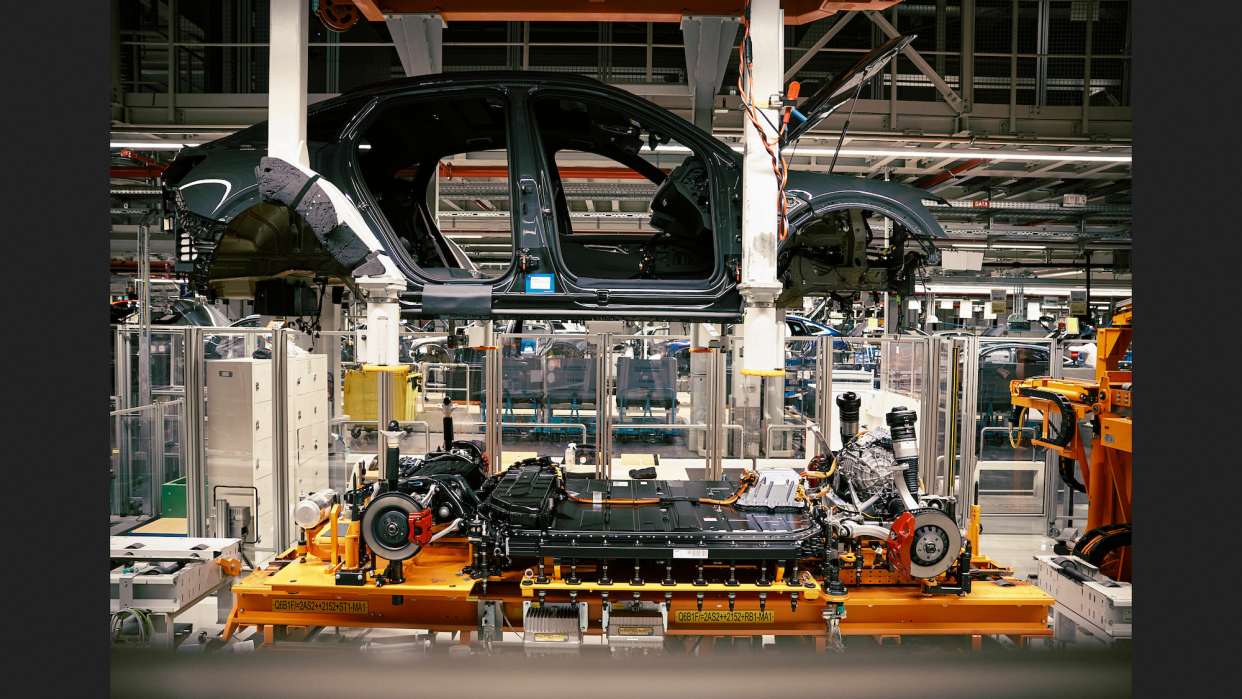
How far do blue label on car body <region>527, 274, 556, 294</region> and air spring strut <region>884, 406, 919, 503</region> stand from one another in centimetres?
224

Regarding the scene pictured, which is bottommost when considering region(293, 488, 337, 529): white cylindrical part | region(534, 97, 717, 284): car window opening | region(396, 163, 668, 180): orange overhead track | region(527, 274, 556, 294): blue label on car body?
region(293, 488, 337, 529): white cylindrical part

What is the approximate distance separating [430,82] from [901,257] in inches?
123

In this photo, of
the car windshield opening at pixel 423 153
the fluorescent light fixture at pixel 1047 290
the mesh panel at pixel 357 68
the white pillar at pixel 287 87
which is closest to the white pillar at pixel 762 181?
the car windshield opening at pixel 423 153

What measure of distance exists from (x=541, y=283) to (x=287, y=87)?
5.74ft

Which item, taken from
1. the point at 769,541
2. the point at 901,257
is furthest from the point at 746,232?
the point at 769,541

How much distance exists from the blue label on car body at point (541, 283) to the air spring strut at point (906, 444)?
224cm

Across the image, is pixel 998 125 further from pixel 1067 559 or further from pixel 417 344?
pixel 417 344

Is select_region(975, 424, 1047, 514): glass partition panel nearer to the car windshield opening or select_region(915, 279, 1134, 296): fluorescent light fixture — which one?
select_region(915, 279, 1134, 296): fluorescent light fixture

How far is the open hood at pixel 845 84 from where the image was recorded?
11.3ft

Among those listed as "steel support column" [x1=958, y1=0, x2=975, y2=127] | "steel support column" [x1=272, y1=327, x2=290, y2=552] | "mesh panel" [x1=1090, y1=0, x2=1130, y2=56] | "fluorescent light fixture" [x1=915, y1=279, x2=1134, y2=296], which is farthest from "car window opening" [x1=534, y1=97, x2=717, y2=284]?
"fluorescent light fixture" [x1=915, y1=279, x2=1134, y2=296]

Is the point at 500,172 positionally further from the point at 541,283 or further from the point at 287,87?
the point at 541,283

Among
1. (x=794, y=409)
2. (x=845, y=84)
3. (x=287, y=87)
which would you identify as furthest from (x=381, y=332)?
(x=794, y=409)

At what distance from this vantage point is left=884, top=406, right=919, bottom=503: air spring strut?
406cm

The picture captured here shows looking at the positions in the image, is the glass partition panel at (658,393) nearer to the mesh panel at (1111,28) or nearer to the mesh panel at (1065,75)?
the mesh panel at (1065,75)
